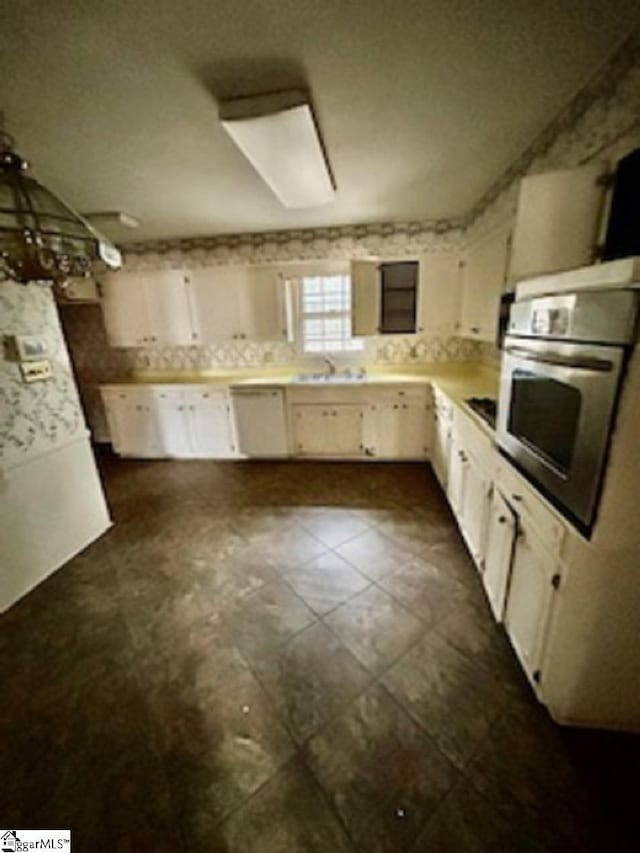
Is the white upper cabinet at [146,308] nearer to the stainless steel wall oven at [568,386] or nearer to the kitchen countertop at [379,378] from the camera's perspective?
the kitchen countertop at [379,378]

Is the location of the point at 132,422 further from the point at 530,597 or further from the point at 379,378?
the point at 530,597

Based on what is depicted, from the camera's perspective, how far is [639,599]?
115 centimetres

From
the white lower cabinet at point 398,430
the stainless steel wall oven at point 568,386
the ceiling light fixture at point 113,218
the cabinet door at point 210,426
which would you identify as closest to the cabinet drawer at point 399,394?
the white lower cabinet at point 398,430

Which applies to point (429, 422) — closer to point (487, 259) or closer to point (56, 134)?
point (487, 259)

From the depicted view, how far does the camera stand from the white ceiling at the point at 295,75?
1140mm

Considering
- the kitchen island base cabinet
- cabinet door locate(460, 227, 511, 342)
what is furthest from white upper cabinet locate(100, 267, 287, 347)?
the kitchen island base cabinet

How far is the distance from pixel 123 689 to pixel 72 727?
0.20 meters

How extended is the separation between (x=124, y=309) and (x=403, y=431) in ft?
11.3

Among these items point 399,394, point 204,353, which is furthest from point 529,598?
point 204,353

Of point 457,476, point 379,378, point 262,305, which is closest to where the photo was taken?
point 457,476

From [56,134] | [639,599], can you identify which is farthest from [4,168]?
[639,599]

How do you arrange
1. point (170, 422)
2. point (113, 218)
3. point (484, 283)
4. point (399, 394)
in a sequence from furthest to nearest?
point (170, 422) → point (399, 394) → point (113, 218) → point (484, 283)

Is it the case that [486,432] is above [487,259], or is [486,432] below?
below

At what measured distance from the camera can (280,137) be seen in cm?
173
